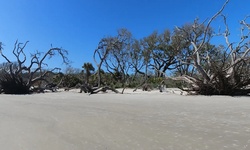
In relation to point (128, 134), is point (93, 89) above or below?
above

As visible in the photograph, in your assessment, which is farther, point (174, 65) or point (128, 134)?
point (174, 65)

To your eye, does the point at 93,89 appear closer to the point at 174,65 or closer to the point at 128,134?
the point at 128,134

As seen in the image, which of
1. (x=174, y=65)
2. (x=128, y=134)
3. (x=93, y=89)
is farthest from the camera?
(x=174, y=65)

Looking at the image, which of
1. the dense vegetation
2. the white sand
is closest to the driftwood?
the dense vegetation

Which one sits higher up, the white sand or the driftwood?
the driftwood

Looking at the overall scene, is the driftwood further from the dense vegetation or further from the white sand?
the white sand

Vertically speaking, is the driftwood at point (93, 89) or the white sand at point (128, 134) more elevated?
the driftwood at point (93, 89)

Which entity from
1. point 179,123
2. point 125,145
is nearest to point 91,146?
point 125,145

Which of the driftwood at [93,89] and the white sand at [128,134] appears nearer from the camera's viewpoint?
the white sand at [128,134]

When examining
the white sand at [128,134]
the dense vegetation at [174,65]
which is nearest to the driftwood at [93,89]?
the dense vegetation at [174,65]

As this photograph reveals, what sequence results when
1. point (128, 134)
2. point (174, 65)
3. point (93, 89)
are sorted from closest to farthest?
point (128, 134) < point (93, 89) < point (174, 65)

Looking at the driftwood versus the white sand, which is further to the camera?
the driftwood

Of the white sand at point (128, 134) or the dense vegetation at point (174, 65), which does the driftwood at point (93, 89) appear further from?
the white sand at point (128, 134)

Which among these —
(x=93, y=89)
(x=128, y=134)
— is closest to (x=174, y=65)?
(x=93, y=89)
